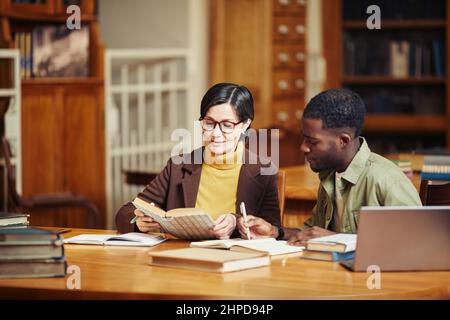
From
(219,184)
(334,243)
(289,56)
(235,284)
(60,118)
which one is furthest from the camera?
(289,56)

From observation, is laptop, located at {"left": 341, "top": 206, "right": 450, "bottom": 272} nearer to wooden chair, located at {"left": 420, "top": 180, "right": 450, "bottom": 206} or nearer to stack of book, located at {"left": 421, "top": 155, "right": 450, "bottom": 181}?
wooden chair, located at {"left": 420, "top": 180, "right": 450, "bottom": 206}

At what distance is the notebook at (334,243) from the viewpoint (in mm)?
2688

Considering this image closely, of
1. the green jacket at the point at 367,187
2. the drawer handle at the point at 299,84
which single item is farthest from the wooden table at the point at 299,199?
the drawer handle at the point at 299,84

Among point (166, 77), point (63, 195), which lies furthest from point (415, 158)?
point (166, 77)

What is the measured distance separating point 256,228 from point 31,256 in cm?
79

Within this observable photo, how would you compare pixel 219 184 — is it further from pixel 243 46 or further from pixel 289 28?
pixel 289 28

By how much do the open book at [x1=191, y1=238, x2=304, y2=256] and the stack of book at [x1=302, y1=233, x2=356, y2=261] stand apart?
9 centimetres

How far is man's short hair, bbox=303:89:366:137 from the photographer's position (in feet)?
9.48

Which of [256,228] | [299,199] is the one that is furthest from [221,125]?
[299,199]

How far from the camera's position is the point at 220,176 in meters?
3.32

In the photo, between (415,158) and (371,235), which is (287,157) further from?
(371,235)

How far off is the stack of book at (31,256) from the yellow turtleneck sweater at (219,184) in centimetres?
84

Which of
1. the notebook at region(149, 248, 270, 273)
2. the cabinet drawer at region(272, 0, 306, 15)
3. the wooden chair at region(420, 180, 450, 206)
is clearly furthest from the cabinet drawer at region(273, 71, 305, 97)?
the notebook at region(149, 248, 270, 273)

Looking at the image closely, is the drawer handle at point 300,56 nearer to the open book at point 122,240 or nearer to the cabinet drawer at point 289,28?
the cabinet drawer at point 289,28
